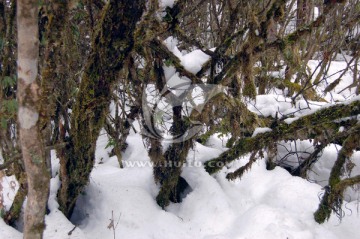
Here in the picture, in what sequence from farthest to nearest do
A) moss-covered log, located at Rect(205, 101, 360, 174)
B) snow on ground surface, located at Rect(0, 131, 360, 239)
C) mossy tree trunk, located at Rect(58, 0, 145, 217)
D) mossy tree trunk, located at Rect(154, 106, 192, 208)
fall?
mossy tree trunk, located at Rect(154, 106, 192, 208)
snow on ground surface, located at Rect(0, 131, 360, 239)
moss-covered log, located at Rect(205, 101, 360, 174)
mossy tree trunk, located at Rect(58, 0, 145, 217)

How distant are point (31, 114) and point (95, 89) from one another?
0.68 m

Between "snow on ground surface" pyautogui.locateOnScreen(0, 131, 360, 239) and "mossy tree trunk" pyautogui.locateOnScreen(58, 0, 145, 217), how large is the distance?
0.23 meters

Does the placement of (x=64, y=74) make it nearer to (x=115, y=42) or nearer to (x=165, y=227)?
(x=115, y=42)

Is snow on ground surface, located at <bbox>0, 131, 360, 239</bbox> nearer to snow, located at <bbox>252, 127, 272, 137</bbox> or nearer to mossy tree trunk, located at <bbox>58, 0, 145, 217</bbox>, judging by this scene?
mossy tree trunk, located at <bbox>58, 0, 145, 217</bbox>

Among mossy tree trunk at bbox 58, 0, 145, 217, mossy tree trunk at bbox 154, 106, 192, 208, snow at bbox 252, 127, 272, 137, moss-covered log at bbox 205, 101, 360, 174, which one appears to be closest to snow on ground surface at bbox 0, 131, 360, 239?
mossy tree trunk at bbox 154, 106, 192, 208

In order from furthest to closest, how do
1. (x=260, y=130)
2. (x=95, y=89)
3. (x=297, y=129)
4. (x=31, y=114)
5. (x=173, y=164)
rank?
(x=173, y=164) < (x=260, y=130) < (x=297, y=129) < (x=95, y=89) < (x=31, y=114)

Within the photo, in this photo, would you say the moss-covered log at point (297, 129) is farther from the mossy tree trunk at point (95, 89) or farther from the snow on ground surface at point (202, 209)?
the mossy tree trunk at point (95, 89)

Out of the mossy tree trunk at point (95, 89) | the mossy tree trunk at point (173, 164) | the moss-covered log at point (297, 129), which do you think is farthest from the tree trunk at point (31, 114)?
the moss-covered log at point (297, 129)

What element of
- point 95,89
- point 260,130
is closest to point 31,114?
point 95,89

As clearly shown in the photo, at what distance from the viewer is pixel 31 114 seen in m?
1.60

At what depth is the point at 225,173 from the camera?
3.38 metres

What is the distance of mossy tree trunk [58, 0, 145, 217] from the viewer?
2053 millimetres

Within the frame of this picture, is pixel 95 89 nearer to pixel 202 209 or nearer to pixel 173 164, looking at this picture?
pixel 173 164

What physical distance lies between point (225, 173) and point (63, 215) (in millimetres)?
1550
